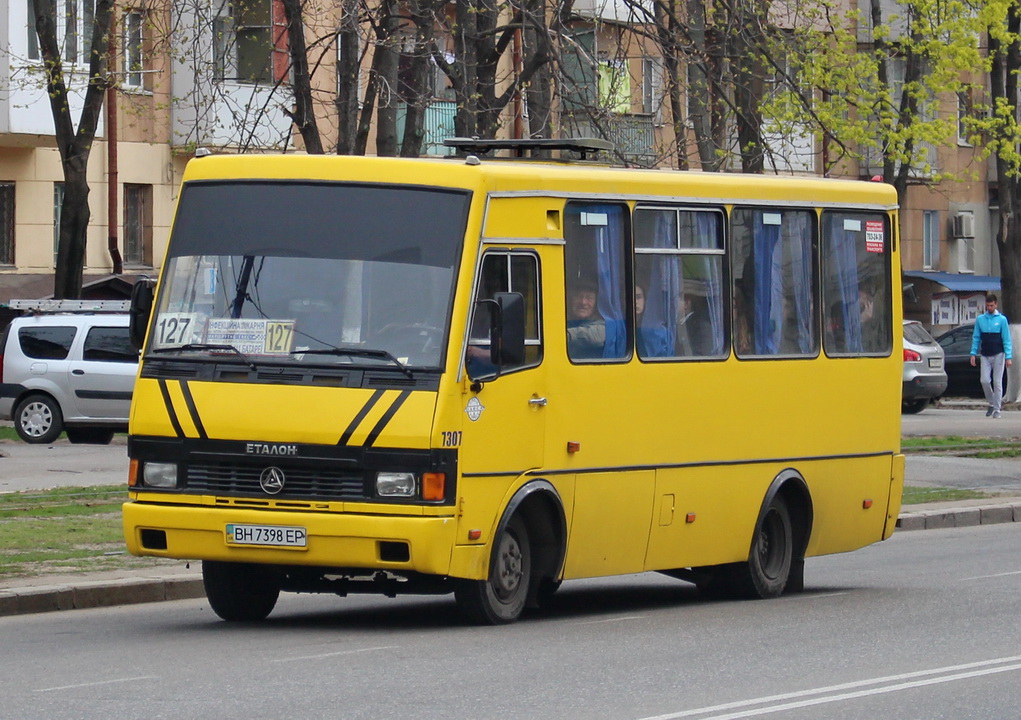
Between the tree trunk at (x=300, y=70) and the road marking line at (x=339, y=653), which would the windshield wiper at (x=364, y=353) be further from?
the tree trunk at (x=300, y=70)

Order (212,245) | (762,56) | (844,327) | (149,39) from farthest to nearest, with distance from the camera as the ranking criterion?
1. (149,39)
2. (762,56)
3. (844,327)
4. (212,245)

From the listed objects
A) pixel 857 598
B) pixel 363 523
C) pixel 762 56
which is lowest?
pixel 857 598

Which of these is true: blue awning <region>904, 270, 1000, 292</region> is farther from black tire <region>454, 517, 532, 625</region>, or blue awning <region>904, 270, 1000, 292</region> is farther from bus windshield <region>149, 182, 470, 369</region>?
bus windshield <region>149, 182, 470, 369</region>

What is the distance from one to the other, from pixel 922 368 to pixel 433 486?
26385 mm

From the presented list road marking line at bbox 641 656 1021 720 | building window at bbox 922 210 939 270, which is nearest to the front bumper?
road marking line at bbox 641 656 1021 720

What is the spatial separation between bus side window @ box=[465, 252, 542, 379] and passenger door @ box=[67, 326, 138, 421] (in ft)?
54.6

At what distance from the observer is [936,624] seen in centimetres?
1197

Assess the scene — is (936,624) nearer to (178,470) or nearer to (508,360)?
(508,360)

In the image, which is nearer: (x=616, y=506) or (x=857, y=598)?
(x=616, y=506)

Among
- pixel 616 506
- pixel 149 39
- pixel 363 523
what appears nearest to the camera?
pixel 363 523

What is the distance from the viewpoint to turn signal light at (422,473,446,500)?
1077 centimetres

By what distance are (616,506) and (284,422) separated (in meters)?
2.42

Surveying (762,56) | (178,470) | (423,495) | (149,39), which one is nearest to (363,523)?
(423,495)

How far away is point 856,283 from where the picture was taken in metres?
14.8
